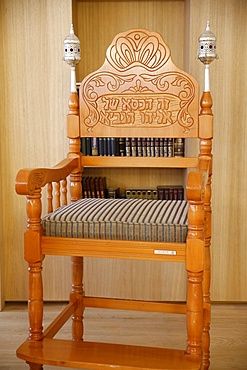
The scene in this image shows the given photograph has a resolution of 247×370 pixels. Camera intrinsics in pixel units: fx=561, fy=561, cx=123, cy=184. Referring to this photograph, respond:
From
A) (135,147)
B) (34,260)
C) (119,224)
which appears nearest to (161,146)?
(135,147)

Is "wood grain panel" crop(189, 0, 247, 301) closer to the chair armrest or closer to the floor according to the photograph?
the floor

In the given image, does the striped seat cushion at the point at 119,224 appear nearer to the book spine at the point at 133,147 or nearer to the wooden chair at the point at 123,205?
the wooden chair at the point at 123,205

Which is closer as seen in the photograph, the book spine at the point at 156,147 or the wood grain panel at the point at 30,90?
the wood grain panel at the point at 30,90

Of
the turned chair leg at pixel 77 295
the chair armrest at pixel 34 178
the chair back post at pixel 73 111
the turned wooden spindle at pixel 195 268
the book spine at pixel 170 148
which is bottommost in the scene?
the turned chair leg at pixel 77 295

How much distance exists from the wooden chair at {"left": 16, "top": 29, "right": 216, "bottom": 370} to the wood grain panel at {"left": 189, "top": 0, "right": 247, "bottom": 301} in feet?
2.20

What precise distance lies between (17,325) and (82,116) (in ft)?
3.68

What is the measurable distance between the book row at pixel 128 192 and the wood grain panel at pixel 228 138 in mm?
261

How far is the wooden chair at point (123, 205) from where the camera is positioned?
1.67m

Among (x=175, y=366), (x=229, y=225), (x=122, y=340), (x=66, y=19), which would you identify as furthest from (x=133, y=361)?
(x=66, y=19)

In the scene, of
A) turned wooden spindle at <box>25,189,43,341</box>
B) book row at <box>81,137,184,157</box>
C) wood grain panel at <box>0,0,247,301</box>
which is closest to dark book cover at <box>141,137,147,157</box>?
Answer: book row at <box>81,137,184,157</box>

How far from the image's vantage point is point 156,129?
222cm

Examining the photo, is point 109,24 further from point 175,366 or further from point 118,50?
point 175,366

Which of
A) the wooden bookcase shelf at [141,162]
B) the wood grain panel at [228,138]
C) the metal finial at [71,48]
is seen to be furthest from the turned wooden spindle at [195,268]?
the wood grain panel at [228,138]

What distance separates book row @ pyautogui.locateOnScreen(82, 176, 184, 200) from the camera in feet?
9.93
